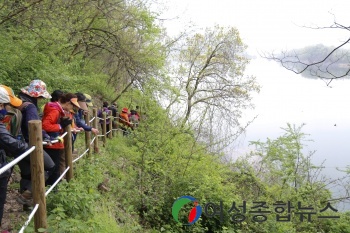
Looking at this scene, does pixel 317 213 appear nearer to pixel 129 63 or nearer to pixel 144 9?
pixel 129 63

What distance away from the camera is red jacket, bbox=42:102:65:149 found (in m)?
3.97

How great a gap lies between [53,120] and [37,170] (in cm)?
117

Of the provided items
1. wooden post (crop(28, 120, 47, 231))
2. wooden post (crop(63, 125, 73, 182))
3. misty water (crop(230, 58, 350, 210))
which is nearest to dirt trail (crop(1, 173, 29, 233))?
wooden post (crop(28, 120, 47, 231))

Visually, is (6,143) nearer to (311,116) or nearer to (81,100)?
(81,100)

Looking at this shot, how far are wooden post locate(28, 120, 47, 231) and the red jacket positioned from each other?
1.02 metres

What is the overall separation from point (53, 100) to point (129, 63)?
7.45m

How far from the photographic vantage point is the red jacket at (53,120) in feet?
13.0

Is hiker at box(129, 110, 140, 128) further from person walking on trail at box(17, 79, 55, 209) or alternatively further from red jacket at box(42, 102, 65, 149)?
person walking on trail at box(17, 79, 55, 209)

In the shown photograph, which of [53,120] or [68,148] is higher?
[53,120]

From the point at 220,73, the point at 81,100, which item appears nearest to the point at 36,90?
the point at 81,100

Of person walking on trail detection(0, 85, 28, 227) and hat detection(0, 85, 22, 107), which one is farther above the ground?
hat detection(0, 85, 22, 107)

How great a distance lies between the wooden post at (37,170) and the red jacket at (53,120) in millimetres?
1018

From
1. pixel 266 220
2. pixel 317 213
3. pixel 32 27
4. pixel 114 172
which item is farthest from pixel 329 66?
pixel 32 27

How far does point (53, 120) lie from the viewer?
158 inches
